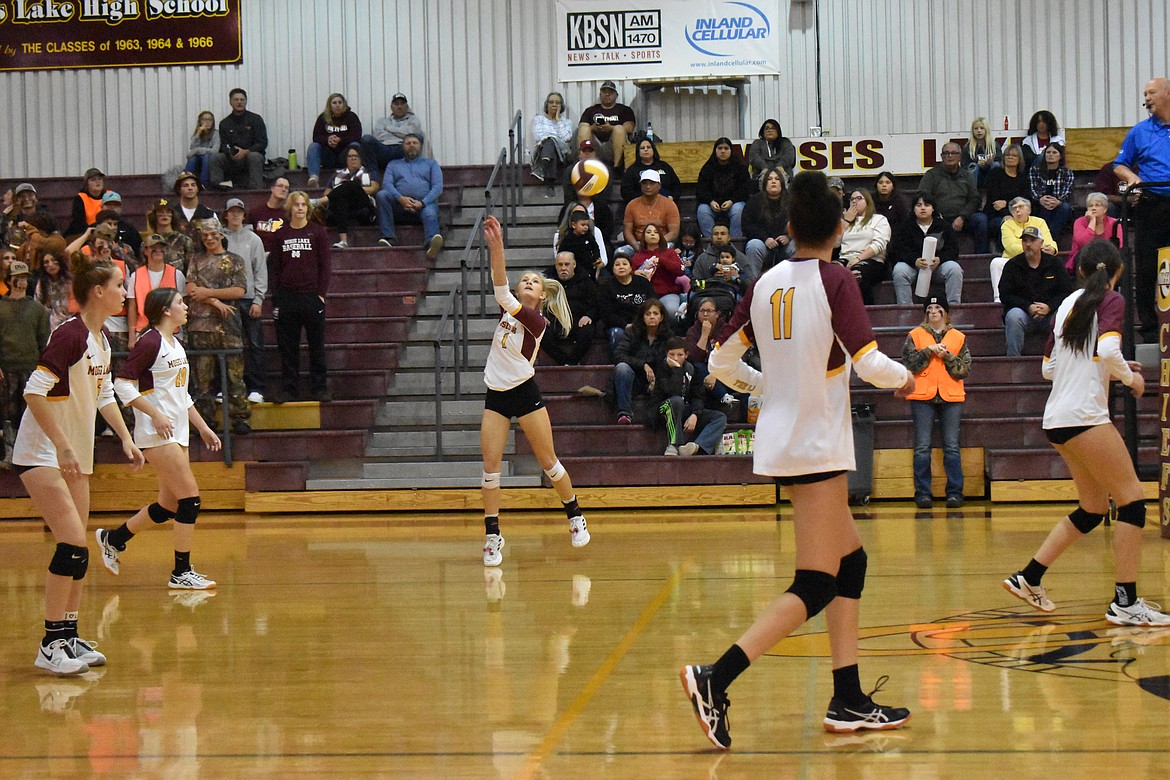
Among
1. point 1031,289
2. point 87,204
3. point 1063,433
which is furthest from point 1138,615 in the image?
point 87,204

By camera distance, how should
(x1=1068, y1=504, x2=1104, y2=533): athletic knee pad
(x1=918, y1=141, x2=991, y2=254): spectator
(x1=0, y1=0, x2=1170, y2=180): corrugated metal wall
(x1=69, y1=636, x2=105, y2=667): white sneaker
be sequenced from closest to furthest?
(x1=69, y1=636, x2=105, y2=667): white sneaker → (x1=1068, y1=504, x2=1104, y2=533): athletic knee pad → (x1=918, y1=141, x2=991, y2=254): spectator → (x1=0, y1=0, x2=1170, y2=180): corrugated metal wall

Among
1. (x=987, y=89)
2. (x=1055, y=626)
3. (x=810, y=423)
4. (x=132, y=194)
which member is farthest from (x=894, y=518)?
(x=132, y=194)

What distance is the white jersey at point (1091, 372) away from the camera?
553cm

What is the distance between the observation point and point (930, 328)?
11.1 m

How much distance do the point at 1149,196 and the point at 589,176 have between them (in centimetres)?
480

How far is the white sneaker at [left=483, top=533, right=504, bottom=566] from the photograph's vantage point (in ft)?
26.3

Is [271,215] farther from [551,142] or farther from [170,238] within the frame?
[551,142]

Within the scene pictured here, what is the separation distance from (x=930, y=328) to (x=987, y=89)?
631cm

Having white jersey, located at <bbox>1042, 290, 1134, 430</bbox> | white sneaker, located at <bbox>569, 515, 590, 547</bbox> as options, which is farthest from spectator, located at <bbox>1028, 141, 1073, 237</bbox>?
white jersey, located at <bbox>1042, 290, 1134, 430</bbox>

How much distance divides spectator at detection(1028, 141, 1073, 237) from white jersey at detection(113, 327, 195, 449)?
30.8 ft

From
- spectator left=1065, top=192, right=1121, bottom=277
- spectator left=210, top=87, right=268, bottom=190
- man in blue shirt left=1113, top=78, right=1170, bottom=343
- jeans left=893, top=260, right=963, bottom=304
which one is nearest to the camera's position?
man in blue shirt left=1113, top=78, right=1170, bottom=343

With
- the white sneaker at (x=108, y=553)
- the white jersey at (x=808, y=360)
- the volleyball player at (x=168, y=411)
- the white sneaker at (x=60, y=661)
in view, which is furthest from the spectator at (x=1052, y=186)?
the white sneaker at (x=60, y=661)

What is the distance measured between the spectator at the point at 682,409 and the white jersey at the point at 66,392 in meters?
6.43

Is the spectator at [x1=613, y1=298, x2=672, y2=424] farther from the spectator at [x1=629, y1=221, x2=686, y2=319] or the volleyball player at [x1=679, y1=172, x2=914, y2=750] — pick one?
the volleyball player at [x1=679, y1=172, x2=914, y2=750]
